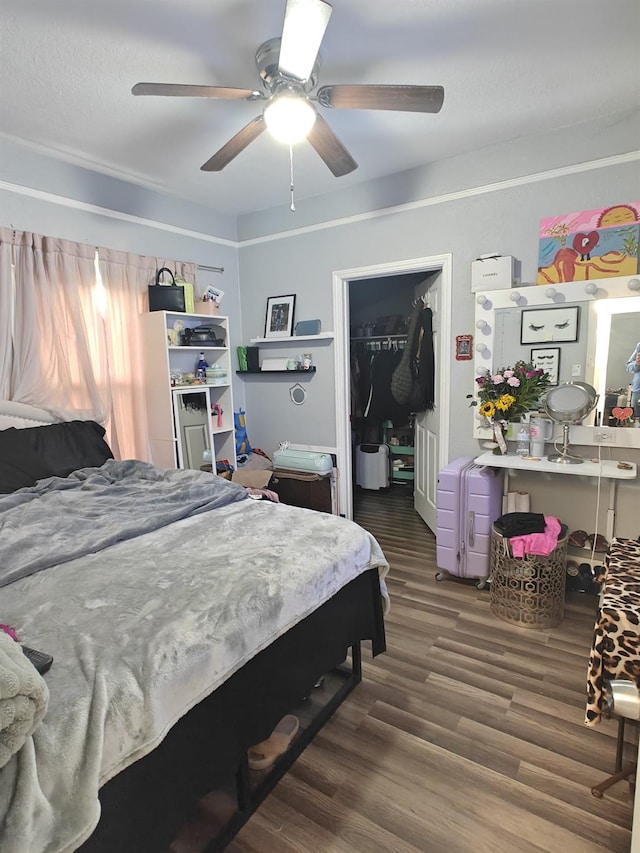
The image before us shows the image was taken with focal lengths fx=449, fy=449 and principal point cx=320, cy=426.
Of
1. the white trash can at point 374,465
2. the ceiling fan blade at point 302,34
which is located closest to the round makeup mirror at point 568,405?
the ceiling fan blade at point 302,34

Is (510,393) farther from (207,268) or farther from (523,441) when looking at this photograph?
(207,268)

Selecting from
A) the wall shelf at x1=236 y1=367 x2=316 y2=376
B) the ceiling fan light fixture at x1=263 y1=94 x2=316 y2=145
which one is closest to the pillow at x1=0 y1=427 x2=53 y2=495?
the wall shelf at x1=236 y1=367 x2=316 y2=376

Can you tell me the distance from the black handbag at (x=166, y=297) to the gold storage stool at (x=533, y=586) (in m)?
2.70

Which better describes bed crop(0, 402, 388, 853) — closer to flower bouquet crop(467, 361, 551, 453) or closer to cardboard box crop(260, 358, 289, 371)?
flower bouquet crop(467, 361, 551, 453)

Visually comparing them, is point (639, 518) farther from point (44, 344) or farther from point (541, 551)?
point (44, 344)

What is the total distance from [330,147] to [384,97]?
413mm

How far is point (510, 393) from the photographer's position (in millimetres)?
2844

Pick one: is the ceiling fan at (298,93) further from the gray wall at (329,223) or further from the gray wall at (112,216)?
the gray wall at (112,216)

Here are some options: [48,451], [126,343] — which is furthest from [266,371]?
[48,451]

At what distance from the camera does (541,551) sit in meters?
2.37

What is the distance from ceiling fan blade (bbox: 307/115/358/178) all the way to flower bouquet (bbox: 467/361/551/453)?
4.99 feet

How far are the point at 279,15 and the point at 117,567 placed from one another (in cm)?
212

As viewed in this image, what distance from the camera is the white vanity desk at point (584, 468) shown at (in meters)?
2.42

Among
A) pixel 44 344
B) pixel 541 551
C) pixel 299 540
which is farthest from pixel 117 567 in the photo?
pixel 541 551
